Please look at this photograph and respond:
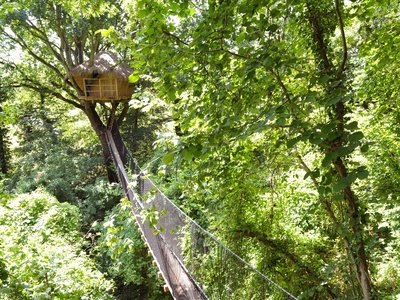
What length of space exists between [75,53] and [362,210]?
8.86 meters

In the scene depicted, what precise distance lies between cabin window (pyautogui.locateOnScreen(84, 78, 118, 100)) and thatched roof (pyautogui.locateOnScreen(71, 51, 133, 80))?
195 mm

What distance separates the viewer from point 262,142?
241 centimetres

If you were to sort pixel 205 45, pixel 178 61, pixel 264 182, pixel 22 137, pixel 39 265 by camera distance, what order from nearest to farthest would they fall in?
pixel 205 45 → pixel 178 61 → pixel 39 265 → pixel 264 182 → pixel 22 137

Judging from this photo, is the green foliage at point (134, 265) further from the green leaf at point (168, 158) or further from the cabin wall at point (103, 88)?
the green leaf at point (168, 158)

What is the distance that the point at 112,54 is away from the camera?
8492 millimetres

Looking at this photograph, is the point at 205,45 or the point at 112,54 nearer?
the point at 205,45

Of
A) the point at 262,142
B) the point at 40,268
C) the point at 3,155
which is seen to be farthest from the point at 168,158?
the point at 3,155

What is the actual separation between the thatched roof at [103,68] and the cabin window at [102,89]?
0.64 ft

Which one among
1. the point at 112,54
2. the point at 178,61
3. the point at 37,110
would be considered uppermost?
the point at 112,54

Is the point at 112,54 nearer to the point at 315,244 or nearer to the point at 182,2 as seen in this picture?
the point at 315,244

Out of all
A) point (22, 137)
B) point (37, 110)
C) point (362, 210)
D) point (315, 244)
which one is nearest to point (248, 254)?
point (315, 244)

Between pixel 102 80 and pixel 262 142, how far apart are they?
638 centimetres

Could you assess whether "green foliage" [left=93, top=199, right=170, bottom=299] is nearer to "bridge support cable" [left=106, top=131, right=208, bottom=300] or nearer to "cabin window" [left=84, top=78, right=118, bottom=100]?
"bridge support cable" [left=106, top=131, right=208, bottom=300]

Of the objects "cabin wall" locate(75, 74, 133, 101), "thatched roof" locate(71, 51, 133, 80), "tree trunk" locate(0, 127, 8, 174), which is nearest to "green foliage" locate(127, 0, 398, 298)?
"cabin wall" locate(75, 74, 133, 101)
